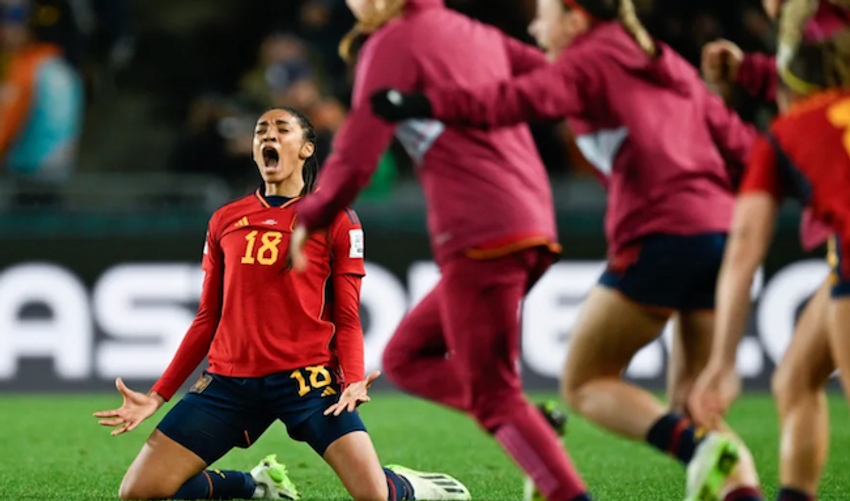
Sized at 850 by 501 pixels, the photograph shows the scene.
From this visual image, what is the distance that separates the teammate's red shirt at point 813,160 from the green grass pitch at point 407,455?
2.27 m

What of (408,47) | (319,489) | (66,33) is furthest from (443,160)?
(66,33)

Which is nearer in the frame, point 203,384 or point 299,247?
point 299,247

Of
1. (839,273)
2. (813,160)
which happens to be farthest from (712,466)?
(813,160)

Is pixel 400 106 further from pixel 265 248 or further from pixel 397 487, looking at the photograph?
pixel 397 487

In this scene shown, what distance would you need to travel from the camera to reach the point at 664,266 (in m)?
4.36

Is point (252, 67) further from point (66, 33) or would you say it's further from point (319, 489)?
point (319, 489)

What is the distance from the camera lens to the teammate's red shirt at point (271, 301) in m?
5.36

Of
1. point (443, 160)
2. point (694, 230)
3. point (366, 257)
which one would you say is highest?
point (443, 160)

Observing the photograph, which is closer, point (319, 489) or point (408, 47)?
point (408, 47)

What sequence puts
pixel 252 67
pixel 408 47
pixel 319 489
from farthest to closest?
pixel 252 67 < pixel 319 489 < pixel 408 47

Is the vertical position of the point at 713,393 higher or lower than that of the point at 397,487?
higher

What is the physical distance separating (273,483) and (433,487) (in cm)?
66

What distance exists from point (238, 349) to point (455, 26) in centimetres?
177

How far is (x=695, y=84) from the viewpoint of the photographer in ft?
15.2
